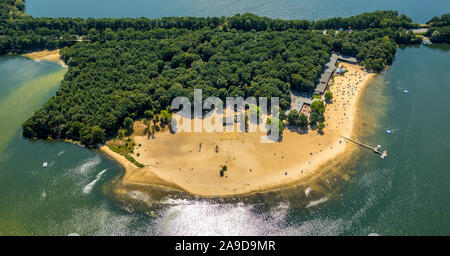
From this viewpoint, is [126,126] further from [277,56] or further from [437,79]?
[437,79]

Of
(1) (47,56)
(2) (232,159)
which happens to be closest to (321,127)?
(2) (232,159)

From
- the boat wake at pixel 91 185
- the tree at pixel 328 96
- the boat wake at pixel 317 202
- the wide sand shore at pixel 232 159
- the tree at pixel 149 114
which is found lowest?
the boat wake at pixel 317 202

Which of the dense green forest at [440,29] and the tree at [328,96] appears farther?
the dense green forest at [440,29]

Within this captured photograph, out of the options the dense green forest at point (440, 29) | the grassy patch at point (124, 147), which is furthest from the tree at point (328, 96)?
the dense green forest at point (440, 29)

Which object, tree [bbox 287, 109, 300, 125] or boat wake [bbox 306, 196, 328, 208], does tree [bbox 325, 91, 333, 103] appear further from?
boat wake [bbox 306, 196, 328, 208]

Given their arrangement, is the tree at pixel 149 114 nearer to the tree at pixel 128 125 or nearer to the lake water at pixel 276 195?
the tree at pixel 128 125

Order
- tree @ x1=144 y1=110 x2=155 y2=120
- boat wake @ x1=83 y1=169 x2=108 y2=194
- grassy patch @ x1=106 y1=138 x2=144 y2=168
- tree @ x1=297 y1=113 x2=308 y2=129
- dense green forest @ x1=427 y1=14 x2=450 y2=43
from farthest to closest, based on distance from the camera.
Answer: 1. dense green forest @ x1=427 y1=14 x2=450 y2=43
2. tree @ x1=144 y1=110 x2=155 y2=120
3. tree @ x1=297 y1=113 x2=308 y2=129
4. grassy patch @ x1=106 y1=138 x2=144 y2=168
5. boat wake @ x1=83 y1=169 x2=108 y2=194

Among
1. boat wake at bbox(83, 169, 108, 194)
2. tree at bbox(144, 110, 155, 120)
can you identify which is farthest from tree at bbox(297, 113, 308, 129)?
boat wake at bbox(83, 169, 108, 194)
